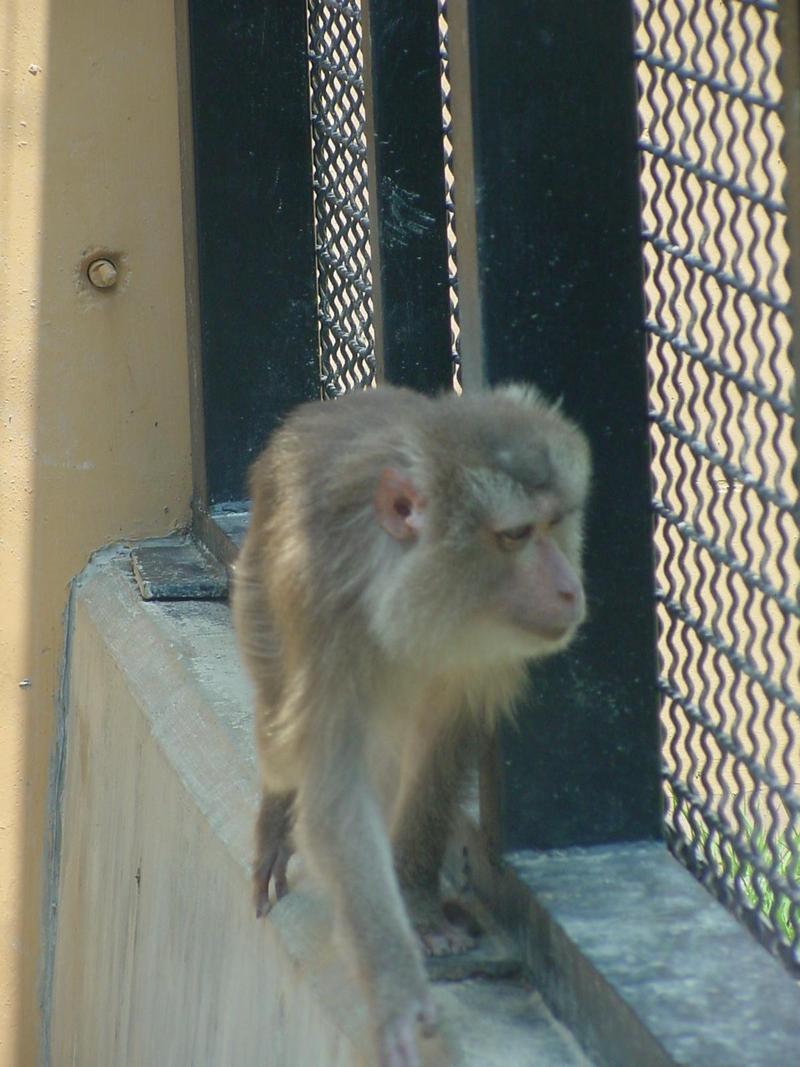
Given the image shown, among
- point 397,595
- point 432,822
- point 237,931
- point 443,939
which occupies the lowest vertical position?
point 237,931

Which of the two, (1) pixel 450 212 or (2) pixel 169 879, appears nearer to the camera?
(1) pixel 450 212

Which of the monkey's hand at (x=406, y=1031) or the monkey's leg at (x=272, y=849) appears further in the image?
the monkey's leg at (x=272, y=849)

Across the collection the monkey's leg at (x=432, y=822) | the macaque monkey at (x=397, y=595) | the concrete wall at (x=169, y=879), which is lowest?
the concrete wall at (x=169, y=879)

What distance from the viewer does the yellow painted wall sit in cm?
528

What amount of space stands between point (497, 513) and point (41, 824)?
358 centimetres

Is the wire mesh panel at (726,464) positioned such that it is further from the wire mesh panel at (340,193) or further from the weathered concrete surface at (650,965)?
the wire mesh panel at (340,193)

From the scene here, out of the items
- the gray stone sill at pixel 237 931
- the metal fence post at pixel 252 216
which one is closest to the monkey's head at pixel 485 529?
the gray stone sill at pixel 237 931

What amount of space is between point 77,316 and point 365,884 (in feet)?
10.6

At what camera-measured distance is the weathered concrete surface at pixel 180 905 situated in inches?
108

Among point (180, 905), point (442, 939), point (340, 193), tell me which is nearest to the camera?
point (442, 939)

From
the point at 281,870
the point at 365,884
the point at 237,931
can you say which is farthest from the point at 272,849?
the point at 365,884

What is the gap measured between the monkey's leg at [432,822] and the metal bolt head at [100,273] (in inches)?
115

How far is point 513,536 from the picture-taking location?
8.40 feet

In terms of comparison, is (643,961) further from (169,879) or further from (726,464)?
(169,879)
